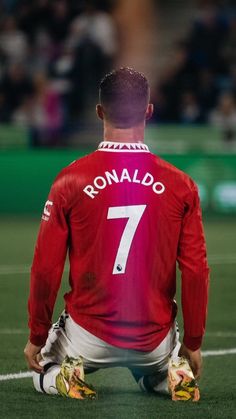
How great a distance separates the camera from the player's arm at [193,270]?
5359 millimetres

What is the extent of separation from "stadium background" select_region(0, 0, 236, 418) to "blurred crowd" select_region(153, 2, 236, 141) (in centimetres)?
1

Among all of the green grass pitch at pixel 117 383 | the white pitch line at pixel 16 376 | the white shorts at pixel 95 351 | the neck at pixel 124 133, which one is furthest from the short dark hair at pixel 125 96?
the white pitch line at pixel 16 376

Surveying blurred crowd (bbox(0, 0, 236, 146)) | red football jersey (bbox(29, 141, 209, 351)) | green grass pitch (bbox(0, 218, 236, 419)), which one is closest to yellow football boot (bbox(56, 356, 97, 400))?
green grass pitch (bbox(0, 218, 236, 419))

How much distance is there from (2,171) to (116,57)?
284 centimetres

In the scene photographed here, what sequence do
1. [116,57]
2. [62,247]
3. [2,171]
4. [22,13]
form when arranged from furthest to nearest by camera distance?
[22,13], [116,57], [2,171], [62,247]

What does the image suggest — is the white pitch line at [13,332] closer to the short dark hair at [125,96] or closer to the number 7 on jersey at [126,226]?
the number 7 on jersey at [126,226]

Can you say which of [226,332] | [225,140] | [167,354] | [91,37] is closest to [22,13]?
[91,37]

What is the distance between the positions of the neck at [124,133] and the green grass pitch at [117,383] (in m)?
1.11

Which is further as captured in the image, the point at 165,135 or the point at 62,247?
the point at 165,135

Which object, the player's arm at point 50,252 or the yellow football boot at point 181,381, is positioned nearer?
the player's arm at point 50,252

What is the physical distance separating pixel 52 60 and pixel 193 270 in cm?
A: 1420

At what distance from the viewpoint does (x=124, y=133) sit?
211 inches

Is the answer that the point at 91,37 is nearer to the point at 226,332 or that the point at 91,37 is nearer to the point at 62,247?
the point at 226,332

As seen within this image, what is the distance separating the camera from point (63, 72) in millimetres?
18812
